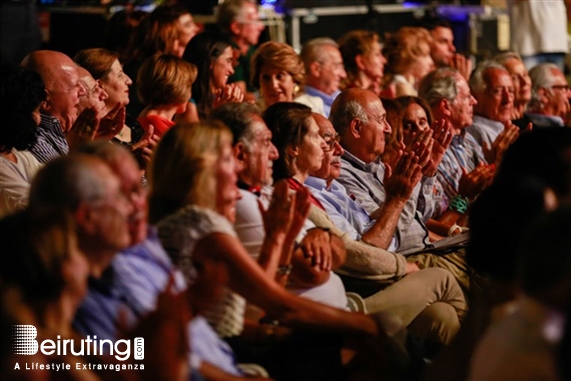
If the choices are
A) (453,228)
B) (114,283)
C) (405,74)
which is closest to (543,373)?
(114,283)

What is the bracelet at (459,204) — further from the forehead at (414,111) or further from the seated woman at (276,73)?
the seated woman at (276,73)

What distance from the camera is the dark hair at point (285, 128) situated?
15.9 ft

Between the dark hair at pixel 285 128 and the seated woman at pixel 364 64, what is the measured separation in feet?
10.8

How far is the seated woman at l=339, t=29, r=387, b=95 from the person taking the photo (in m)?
8.22

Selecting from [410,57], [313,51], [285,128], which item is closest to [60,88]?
[285,128]

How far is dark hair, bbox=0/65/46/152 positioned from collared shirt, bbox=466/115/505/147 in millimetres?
3347

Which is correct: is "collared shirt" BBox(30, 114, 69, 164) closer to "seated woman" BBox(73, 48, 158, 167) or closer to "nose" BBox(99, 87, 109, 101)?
"nose" BBox(99, 87, 109, 101)

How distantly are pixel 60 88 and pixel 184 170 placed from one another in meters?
1.82

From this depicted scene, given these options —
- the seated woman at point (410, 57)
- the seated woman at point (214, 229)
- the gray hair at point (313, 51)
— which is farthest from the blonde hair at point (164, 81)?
the seated woman at point (410, 57)

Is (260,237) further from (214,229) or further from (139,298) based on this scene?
(139,298)

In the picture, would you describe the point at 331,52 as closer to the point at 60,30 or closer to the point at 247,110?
the point at 60,30

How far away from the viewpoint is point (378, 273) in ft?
15.5

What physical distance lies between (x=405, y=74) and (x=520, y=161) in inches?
207

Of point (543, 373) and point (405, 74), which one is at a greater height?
point (543, 373)
